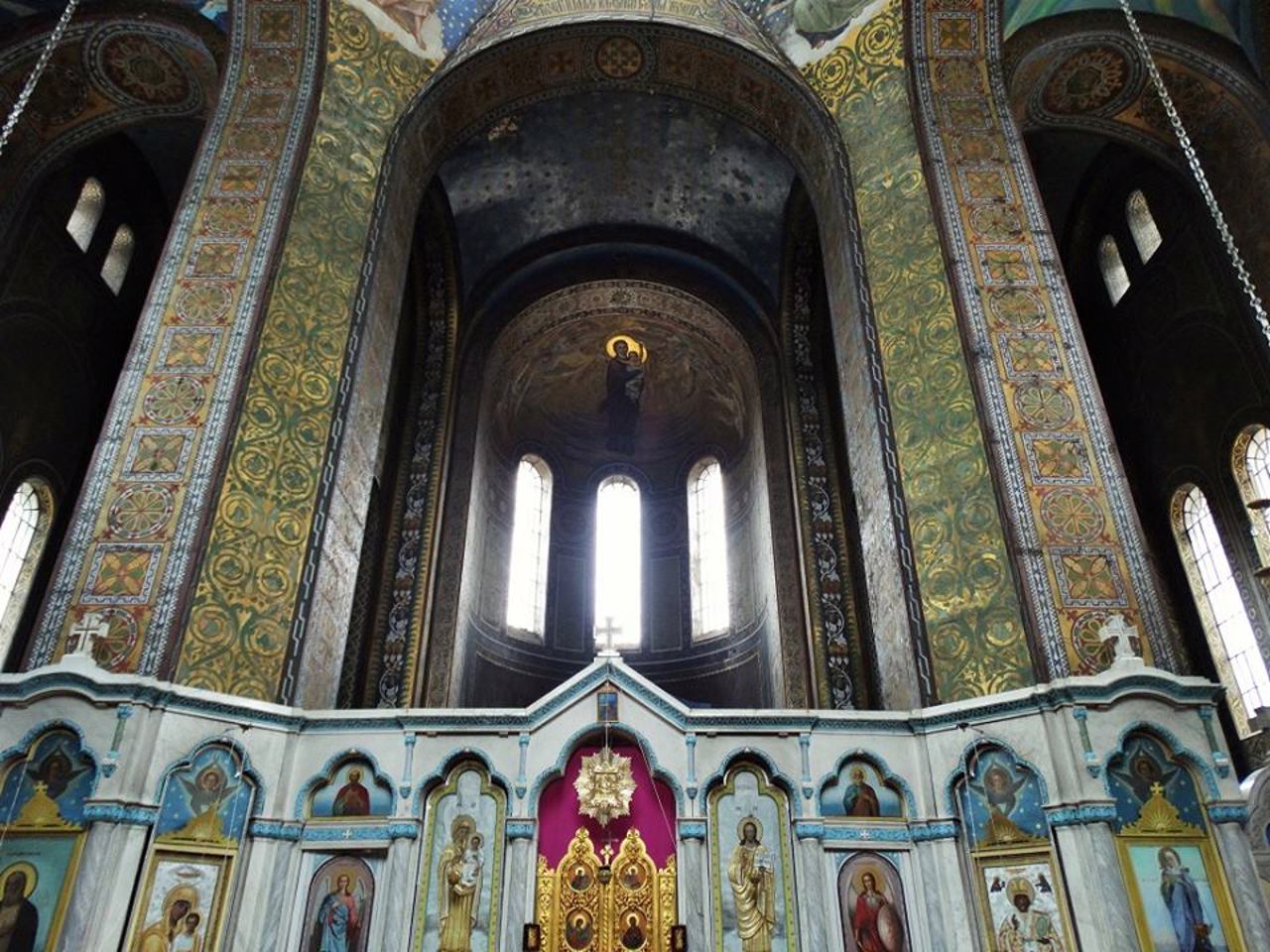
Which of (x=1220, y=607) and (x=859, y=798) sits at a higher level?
(x=1220, y=607)

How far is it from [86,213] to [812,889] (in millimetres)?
13998

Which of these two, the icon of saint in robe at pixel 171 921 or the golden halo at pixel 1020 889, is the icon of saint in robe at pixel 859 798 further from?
the icon of saint in robe at pixel 171 921

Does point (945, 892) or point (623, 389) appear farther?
point (623, 389)

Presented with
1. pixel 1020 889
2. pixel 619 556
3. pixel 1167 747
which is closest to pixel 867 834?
pixel 1020 889

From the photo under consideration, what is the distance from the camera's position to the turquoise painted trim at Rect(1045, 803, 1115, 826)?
6637 mm

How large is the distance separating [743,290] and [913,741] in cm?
1072

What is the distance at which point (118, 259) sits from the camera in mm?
14938

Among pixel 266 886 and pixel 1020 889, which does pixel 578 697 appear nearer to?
pixel 266 886

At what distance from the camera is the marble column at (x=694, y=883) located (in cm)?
708

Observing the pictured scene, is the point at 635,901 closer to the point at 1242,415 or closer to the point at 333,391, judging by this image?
the point at 333,391

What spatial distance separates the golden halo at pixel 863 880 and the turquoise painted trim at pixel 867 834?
212mm

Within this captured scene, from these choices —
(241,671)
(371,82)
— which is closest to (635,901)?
(241,671)

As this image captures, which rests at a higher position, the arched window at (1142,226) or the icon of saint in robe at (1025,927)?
the arched window at (1142,226)

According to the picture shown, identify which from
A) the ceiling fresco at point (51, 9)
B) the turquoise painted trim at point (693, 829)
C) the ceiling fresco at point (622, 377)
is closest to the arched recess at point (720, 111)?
the turquoise painted trim at point (693, 829)
